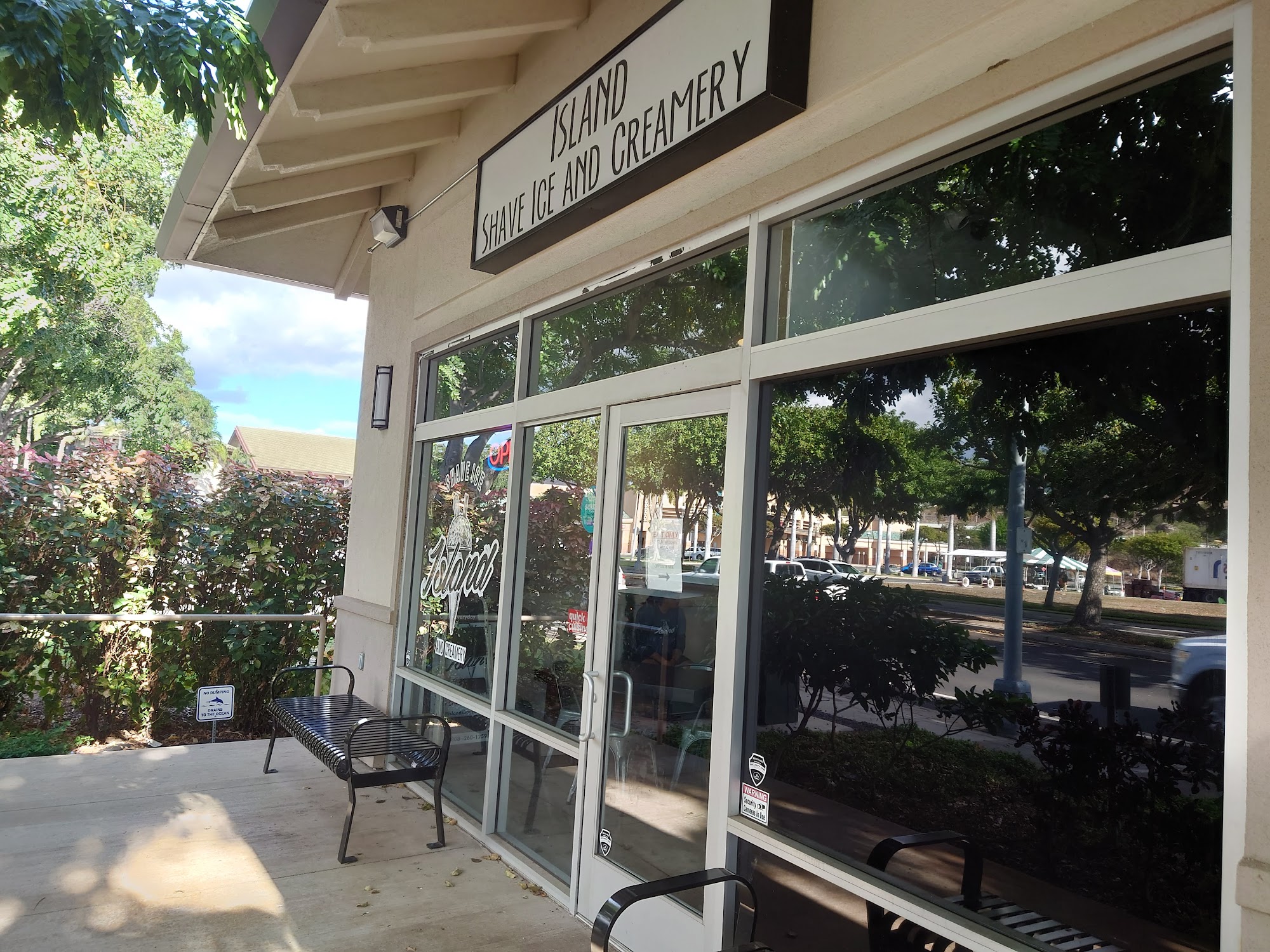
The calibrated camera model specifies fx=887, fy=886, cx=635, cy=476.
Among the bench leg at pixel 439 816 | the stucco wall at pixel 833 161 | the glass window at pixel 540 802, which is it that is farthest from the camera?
the bench leg at pixel 439 816

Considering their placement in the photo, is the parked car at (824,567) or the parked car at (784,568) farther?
the parked car at (784,568)

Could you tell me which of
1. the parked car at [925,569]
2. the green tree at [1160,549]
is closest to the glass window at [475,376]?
the parked car at [925,569]

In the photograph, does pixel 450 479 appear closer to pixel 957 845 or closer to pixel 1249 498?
pixel 957 845

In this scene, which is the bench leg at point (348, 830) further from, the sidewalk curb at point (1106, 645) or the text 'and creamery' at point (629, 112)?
the sidewalk curb at point (1106, 645)

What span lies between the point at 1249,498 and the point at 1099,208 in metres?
0.84

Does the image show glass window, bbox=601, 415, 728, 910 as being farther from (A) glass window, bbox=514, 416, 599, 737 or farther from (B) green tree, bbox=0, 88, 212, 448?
(B) green tree, bbox=0, 88, 212, 448

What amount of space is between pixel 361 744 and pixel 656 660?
2.03 meters

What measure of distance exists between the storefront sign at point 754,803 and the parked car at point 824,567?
2.51ft

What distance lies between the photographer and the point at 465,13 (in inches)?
166

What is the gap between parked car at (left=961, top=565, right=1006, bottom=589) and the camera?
2.39m

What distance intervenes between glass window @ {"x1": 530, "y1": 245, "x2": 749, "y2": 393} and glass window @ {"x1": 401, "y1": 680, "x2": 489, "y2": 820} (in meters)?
1.92

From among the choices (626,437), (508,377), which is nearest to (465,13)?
(508,377)

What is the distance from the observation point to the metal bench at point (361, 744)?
4.43m

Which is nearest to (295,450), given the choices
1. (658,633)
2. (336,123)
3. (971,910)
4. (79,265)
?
(79,265)
